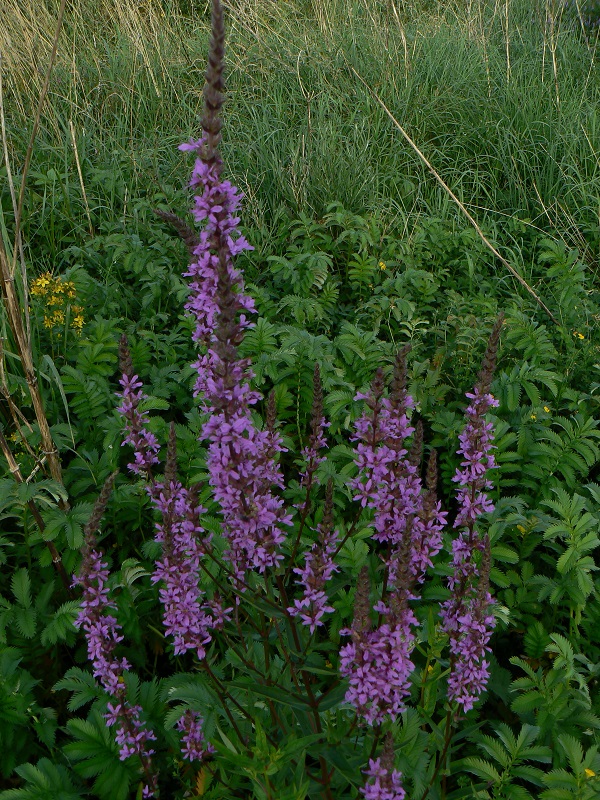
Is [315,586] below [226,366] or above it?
below

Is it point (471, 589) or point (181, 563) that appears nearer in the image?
point (181, 563)

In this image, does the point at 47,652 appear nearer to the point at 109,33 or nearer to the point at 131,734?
the point at 131,734

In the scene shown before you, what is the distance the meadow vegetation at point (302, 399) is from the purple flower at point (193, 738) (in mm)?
10

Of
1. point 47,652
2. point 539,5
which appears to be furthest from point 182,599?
point 539,5

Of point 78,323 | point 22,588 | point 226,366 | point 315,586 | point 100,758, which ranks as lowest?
point 100,758

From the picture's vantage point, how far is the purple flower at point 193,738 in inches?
76.9

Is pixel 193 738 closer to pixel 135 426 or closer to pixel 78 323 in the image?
pixel 135 426

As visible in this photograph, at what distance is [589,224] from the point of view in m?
4.71

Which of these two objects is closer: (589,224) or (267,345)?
(267,345)

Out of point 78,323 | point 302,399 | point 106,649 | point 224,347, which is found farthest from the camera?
point 78,323

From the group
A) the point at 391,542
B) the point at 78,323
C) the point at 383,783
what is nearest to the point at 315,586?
the point at 391,542

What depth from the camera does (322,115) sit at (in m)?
5.34

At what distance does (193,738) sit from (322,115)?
4.57 metres

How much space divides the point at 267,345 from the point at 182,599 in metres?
1.56
